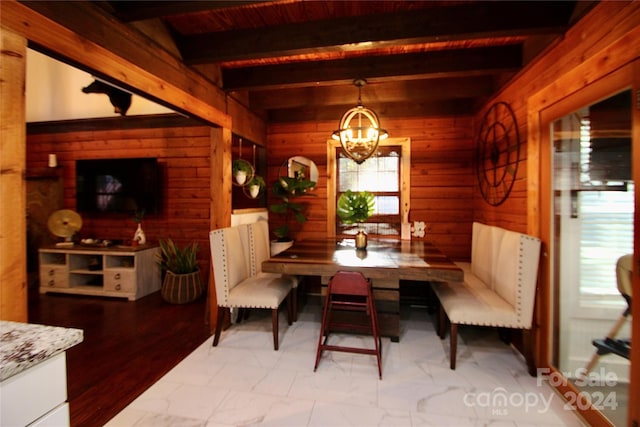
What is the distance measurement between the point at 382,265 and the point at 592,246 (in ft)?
4.88

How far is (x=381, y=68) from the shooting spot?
2770 mm

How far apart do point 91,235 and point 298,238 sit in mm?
3414

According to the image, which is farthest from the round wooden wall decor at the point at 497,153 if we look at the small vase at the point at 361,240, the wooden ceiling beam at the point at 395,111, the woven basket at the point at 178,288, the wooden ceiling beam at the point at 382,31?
the woven basket at the point at 178,288

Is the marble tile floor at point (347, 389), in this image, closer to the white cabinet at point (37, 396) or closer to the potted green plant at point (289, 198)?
the white cabinet at point (37, 396)

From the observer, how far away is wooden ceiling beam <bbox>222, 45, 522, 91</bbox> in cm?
262

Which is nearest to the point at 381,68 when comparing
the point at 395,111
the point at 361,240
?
the point at 395,111

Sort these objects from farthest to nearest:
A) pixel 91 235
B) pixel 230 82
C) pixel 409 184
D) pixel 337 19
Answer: pixel 91 235 < pixel 409 184 < pixel 230 82 < pixel 337 19

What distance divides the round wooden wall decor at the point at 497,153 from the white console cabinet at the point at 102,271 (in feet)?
15.0

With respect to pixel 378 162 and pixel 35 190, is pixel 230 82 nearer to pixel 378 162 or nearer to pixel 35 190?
pixel 378 162

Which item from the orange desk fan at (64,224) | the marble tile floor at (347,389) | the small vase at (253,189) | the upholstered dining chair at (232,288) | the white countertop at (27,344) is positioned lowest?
the marble tile floor at (347,389)

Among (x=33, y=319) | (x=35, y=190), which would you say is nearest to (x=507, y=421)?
(x=33, y=319)

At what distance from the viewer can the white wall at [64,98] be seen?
167 inches

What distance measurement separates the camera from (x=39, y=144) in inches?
188

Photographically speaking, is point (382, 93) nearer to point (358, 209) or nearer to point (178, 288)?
point (358, 209)
